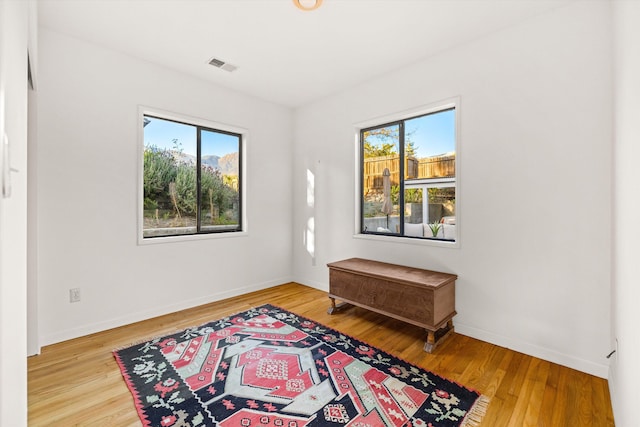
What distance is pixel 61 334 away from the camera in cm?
268

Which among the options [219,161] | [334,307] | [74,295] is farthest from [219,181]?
[334,307]

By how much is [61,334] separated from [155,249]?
1.05 metres

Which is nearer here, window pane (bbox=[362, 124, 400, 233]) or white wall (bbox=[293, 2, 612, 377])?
white wall (bbox=[293, 2, 612, 377])

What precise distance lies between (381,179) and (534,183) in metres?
1.63

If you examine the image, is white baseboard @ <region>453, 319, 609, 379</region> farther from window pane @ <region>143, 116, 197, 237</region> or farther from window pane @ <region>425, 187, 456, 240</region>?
window pane @ <region>143, 116, 197, 237</region>

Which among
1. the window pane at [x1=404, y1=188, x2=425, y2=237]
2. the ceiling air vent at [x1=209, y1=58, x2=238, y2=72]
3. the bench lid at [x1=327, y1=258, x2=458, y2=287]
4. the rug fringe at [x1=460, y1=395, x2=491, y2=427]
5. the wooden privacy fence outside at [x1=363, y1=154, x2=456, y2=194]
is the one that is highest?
the ceiling air vent at [x1=209, y1=58, x2=238, y2=72]

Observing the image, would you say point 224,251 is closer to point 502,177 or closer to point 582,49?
point 502,177

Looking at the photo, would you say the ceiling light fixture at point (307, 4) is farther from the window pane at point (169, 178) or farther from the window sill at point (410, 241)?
the window sill at point (410, 241)

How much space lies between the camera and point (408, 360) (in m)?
2.37

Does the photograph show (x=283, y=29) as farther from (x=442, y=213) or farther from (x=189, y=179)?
(x=442, y=213)

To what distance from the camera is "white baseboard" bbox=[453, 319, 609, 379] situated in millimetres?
2168
